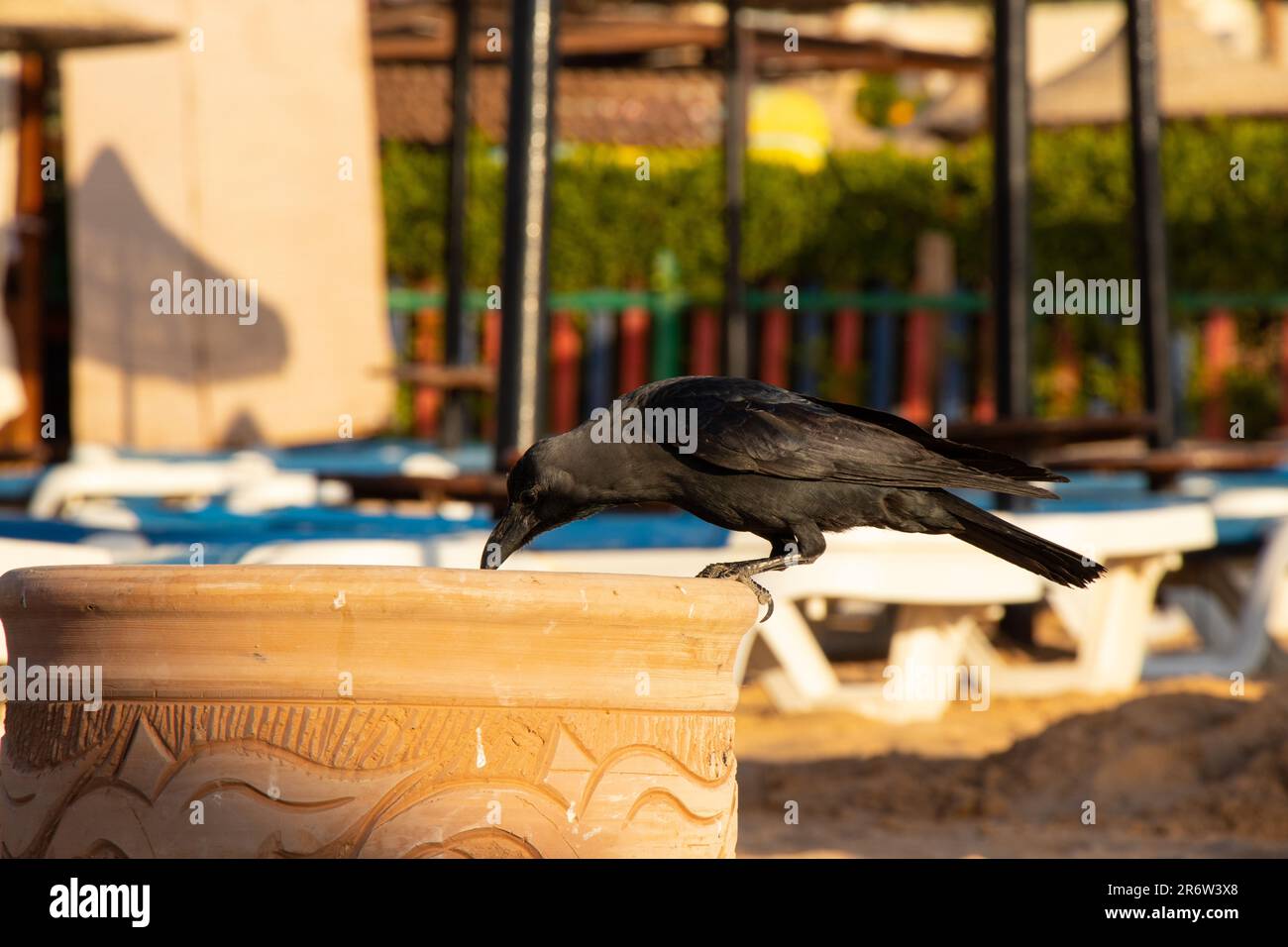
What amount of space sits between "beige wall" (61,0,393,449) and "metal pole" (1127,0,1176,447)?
203 inches

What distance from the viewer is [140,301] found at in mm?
10609

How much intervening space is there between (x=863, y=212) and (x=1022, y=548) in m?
11.0

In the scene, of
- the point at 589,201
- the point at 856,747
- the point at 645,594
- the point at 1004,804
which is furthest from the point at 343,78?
the point at 645,594

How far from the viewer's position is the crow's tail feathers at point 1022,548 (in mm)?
2977

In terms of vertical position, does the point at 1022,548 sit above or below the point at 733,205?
below

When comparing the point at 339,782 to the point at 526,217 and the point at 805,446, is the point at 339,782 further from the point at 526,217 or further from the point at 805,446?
the point at 526,217

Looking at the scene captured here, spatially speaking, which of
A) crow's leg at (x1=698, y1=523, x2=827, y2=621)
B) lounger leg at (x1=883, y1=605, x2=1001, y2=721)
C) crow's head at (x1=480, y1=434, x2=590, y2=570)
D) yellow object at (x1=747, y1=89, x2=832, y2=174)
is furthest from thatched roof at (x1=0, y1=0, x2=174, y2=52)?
yellow object at (x1=747, y1=89, x2=832, y2=174)

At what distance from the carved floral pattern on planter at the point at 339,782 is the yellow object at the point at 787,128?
15.7 meters

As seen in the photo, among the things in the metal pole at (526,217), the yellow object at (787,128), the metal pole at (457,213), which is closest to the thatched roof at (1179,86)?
the yellow object at (787,128)

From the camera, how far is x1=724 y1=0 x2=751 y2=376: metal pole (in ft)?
33.9

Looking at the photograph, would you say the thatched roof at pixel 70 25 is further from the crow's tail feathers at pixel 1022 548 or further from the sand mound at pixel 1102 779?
the crow's tail feathers at pixel 1022 548

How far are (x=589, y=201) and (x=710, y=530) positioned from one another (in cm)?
814

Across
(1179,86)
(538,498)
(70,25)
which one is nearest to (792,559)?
(538,498)

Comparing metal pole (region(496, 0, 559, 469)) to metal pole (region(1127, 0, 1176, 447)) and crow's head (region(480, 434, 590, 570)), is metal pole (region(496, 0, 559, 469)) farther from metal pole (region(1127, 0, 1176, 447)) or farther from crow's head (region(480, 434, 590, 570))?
metal pole (region(1127, 0, 1176, 447))
